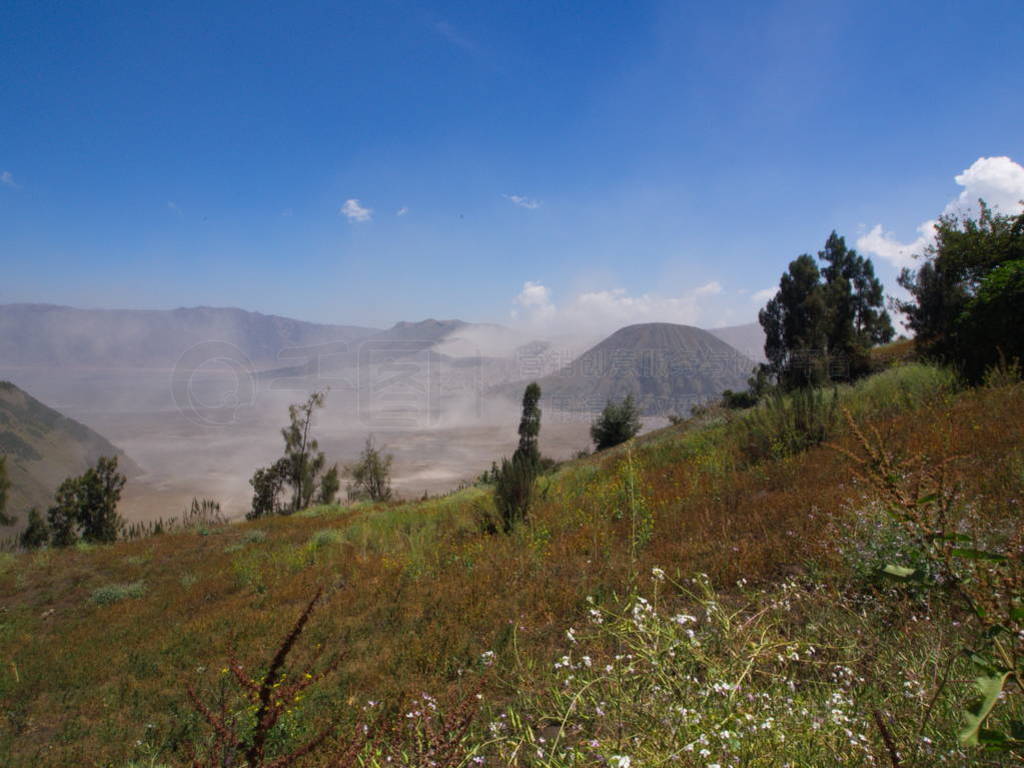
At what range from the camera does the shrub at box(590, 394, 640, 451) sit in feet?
114

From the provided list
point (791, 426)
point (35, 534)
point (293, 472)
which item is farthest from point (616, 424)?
point (35, 534)

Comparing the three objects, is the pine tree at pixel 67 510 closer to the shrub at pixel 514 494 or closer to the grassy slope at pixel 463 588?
the grassy slope at pixel 463 588

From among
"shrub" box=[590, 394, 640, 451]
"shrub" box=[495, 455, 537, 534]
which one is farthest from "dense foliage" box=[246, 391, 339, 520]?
"shrub" box=[495, 455, 537, 534]

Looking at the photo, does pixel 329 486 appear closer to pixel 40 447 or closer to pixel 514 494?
pixel 514 494

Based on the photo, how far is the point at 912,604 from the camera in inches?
115

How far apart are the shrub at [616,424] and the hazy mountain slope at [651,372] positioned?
74.2m

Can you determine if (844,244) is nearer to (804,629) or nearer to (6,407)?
(804,629)

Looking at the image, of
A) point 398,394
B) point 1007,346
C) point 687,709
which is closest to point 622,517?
point 687,709

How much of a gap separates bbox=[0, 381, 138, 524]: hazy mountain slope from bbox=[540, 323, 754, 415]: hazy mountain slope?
10521 centimetres

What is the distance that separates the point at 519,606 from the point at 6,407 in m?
146

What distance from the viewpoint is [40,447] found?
10019 cm

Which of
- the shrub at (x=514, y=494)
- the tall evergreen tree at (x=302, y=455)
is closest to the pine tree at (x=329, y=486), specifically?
the tall evergreen tree at (x=302, y=455)

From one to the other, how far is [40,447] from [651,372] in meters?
143

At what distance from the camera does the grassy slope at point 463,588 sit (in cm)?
369
